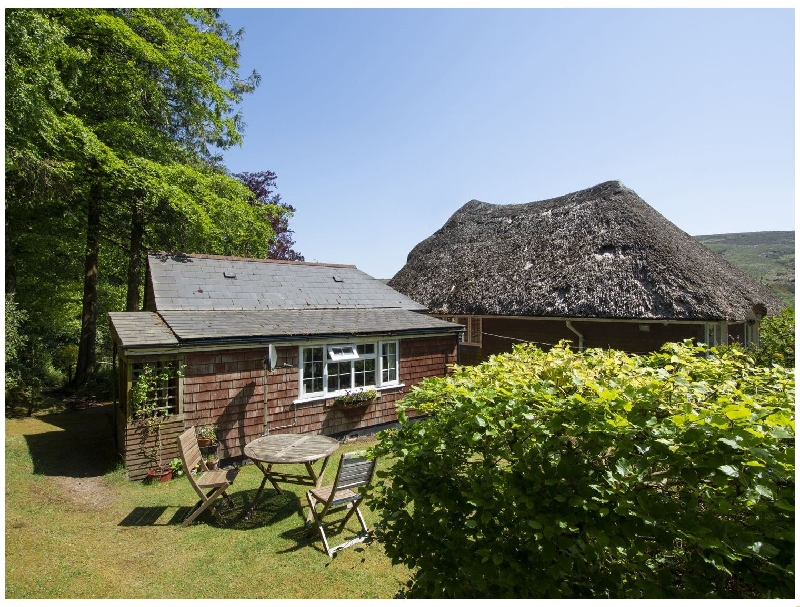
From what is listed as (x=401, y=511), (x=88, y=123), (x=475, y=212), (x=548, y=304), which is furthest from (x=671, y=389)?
(x=475, y=212)

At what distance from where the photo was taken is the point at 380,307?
13258 millimetres

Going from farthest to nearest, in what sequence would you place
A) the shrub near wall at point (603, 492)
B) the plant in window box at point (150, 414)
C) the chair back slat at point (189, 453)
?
the plant in window box at point (150, 414)
the chair back slat at point (189, 453)
the shrub near wall at point (603, 492)

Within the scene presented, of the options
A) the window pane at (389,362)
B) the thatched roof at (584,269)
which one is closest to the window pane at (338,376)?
the window pane at (389,362)

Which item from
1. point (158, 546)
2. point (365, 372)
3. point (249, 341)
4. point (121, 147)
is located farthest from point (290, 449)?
point (121, 147)

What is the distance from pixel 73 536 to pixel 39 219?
1340 cm

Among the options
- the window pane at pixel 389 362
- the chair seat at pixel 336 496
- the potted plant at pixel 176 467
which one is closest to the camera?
the chair seat at pixel 336 496

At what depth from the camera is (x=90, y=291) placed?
47.4 feet

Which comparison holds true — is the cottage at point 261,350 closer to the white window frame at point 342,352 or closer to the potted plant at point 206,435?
the white window frame at point 342,352

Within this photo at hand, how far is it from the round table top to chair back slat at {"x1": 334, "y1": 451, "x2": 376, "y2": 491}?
0.62m

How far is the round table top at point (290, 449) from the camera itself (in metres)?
6.04

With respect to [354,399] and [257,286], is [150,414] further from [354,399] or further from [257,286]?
[257,286]

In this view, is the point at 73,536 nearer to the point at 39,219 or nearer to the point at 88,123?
the point at 39,219

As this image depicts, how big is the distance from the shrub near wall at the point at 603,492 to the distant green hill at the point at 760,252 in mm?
39874

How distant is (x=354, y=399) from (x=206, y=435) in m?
3.32
